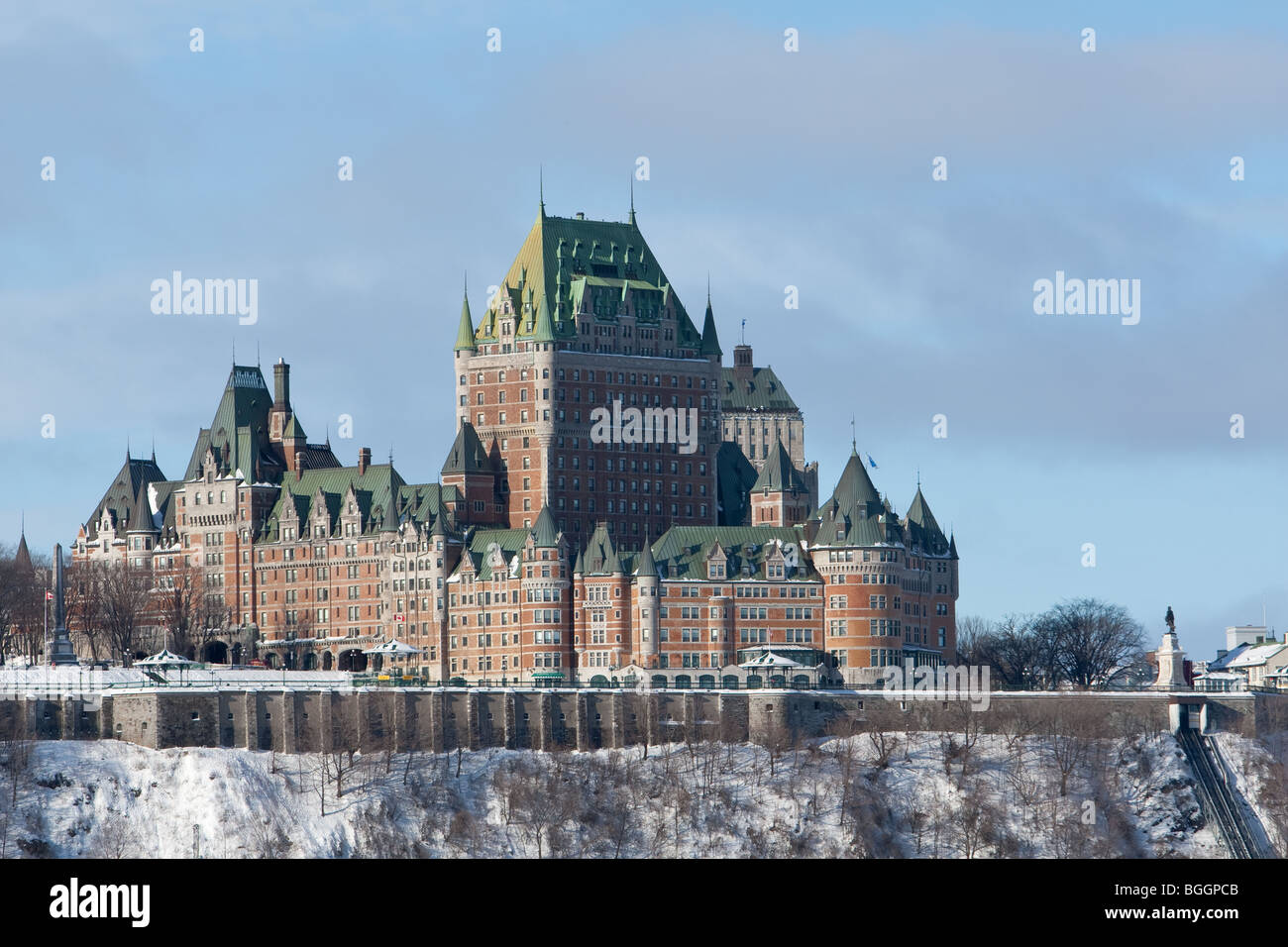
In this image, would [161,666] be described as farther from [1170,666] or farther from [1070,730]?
[1170,666]

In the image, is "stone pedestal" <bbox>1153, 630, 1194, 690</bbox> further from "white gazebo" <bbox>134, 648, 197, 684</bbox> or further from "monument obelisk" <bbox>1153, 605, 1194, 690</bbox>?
"white gazebo" <bbox>134, 648, 197, 684</bbox>

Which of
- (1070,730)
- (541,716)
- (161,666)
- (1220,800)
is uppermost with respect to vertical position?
(161,666)

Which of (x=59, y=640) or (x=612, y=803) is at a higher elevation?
(x=59, y=640)

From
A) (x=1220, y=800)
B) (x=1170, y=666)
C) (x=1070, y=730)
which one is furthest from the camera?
(x=1170, y=666)

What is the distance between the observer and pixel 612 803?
17388 centimetres

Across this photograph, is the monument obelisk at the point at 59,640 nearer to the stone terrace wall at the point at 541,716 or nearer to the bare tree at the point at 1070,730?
the stone terrace wall at the point at 541,716

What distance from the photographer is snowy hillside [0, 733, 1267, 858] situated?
164 metres

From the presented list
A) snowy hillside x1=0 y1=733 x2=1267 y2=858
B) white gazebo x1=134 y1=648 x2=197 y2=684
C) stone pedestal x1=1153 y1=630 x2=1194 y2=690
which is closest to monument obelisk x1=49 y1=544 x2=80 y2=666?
white gazebo x1=134 y1=648 x2=197 y2=684

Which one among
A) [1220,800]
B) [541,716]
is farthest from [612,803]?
[1220,800]

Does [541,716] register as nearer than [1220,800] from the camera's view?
No
